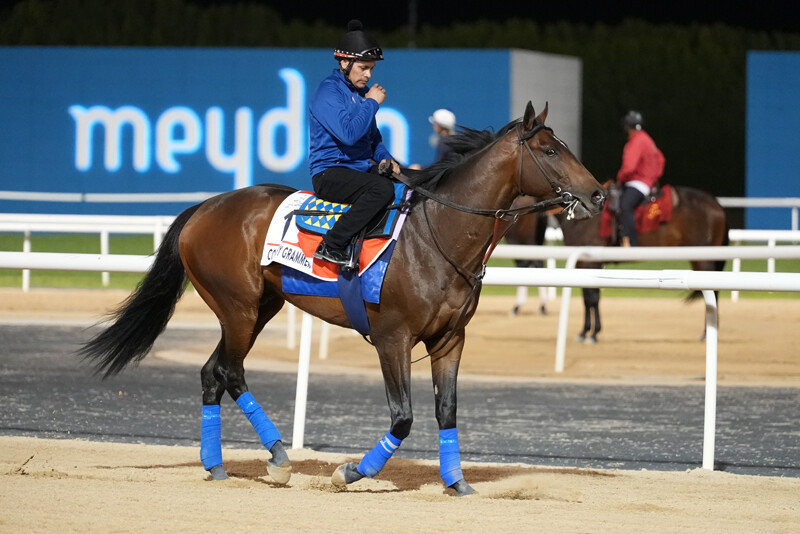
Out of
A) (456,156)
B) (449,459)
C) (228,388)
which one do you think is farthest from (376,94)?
(449,459)

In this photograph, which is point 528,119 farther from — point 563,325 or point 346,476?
point 563,325

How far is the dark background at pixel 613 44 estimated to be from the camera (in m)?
27.9

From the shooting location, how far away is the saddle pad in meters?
5.95

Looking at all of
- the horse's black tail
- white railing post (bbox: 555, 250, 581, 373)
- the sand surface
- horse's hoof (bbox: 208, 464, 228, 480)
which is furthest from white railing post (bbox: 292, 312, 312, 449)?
white railing post (bbox: 555, 250, 581, 373)

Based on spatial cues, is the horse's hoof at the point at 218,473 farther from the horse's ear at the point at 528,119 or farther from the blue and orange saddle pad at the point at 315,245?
the horse's ear at the point at 528,119

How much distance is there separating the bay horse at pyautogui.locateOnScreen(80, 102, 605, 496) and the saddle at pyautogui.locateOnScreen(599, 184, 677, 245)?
724 cm

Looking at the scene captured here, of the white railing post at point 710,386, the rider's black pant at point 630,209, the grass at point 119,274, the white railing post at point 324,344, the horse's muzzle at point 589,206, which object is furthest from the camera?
the grass at point 119,274

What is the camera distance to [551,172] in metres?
5.79

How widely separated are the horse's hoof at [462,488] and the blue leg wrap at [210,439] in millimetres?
1221

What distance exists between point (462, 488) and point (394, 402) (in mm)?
535

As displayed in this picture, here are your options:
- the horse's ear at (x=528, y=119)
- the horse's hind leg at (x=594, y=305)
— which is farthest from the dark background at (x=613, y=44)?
the horse's ear at (x=528, y=119)

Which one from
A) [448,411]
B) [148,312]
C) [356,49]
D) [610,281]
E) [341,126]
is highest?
[356,49]

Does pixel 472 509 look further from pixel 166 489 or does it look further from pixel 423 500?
pixel 166 489

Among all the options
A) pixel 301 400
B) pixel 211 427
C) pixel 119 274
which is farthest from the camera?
pixel 119 274
